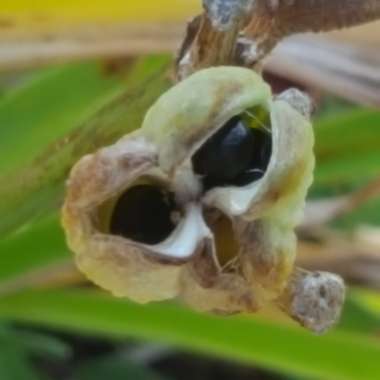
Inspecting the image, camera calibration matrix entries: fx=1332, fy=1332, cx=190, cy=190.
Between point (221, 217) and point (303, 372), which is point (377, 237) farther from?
point (221, 217)

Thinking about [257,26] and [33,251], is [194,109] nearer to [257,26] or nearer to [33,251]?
[257,26]

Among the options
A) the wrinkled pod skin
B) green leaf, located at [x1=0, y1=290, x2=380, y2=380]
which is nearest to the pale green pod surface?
the wrinkled pod skin

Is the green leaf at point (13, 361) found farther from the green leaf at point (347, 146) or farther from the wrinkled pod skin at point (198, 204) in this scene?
the wrinkled pod skin at point (198, 204)

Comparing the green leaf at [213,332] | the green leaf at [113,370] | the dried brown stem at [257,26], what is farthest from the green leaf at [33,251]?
the dried brown stem at [257,26]

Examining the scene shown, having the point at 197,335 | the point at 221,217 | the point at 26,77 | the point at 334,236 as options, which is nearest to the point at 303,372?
the point at 197,335

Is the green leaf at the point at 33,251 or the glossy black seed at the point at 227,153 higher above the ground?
the glossy black seed at the point at 227,153

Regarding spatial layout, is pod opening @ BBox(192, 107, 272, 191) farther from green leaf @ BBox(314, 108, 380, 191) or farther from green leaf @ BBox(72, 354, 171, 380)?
green leaf @ BBox(72, 354, 171, 380)

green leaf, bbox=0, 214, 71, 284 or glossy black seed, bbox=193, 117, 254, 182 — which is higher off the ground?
glossy black seed, bbox=193, 117, 254, 182
